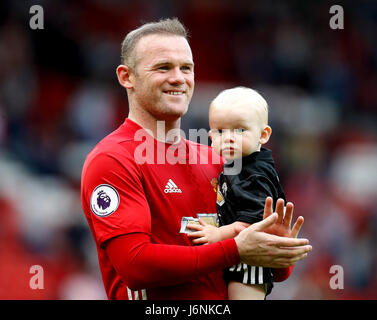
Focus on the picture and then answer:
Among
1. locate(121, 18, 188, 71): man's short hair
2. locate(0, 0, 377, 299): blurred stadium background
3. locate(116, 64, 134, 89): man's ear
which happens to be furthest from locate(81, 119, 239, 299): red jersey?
locate(0, 0, 377, 299): blurred stadium background

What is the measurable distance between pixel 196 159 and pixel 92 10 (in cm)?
859

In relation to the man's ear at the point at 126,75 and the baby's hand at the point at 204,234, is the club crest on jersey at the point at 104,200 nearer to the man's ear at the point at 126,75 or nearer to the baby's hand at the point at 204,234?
the baby's hand at the point at 204,234

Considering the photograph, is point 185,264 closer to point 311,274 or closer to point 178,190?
point 178,190

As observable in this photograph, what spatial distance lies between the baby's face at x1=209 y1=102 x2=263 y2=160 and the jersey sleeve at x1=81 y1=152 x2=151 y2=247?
18.3 inches

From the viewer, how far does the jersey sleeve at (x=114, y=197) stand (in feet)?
9.89

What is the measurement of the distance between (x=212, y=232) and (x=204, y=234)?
42 mm

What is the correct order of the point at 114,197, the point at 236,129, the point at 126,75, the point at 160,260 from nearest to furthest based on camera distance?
the point at 160,260
the point at 114,197
the point at 236,129
the point at 126,75

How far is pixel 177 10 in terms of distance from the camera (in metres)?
11.9

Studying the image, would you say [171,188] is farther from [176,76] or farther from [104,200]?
[176,76]

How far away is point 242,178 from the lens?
317 centimetres

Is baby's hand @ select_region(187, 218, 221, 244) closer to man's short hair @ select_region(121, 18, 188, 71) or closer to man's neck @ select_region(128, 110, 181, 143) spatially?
man's neck @ select_region(128, 110, 181, 143)

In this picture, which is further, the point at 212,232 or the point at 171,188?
the point at 171,188

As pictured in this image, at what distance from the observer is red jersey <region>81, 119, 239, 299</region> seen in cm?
296

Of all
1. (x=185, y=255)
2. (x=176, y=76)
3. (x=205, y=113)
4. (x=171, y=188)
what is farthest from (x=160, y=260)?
(x=205, y=113)
